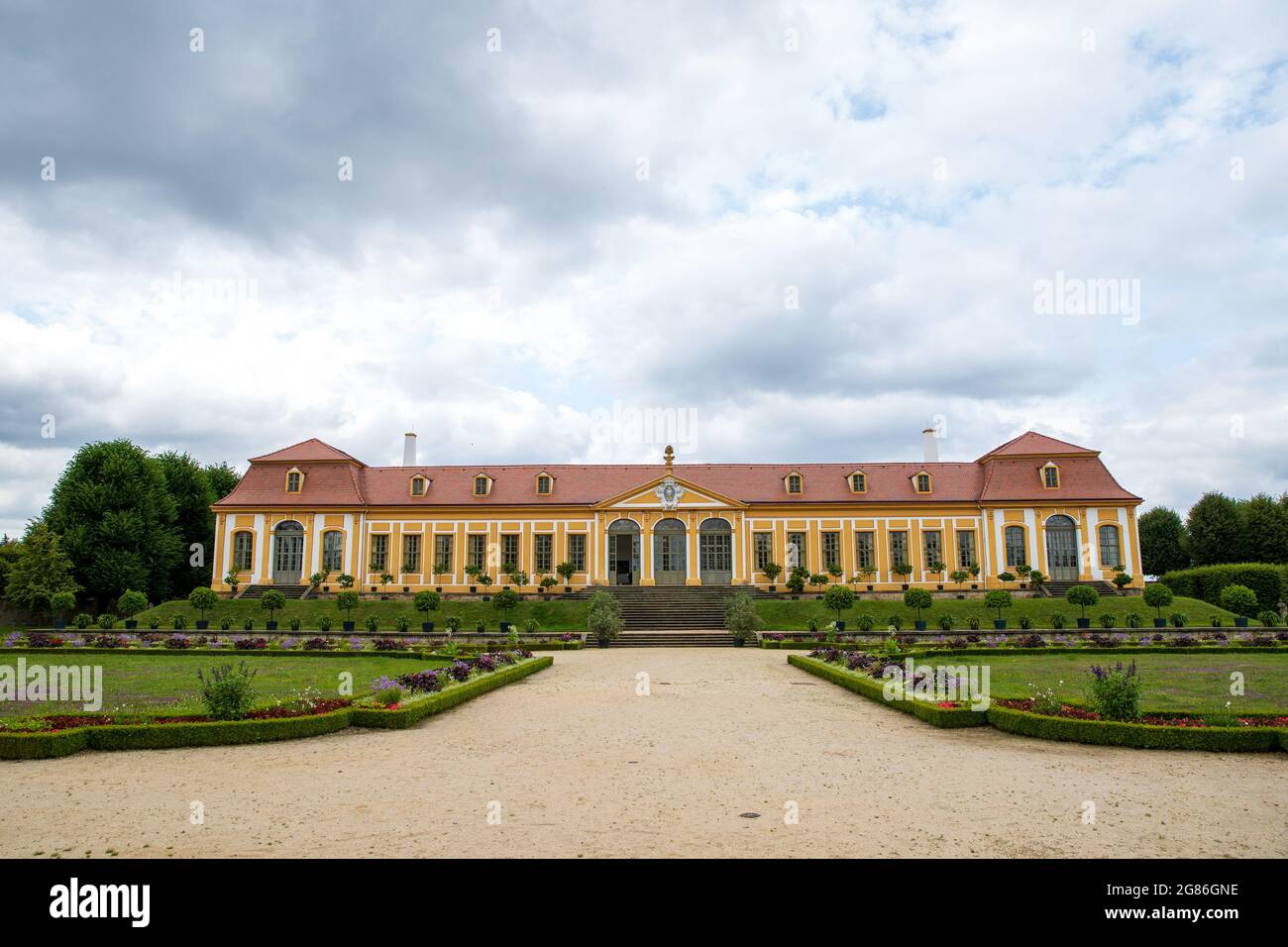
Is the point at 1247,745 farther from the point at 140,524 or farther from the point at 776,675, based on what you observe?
the point at 140,524

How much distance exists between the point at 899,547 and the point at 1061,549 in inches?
283

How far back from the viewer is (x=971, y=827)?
6320 mm

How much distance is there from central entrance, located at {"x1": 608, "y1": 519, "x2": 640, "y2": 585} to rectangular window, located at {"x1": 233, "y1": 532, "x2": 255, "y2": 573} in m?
17.2

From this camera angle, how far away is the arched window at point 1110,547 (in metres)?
38.1

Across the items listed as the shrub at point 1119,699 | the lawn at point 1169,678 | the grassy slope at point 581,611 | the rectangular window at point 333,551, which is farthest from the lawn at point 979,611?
the shrub at point 1119,699

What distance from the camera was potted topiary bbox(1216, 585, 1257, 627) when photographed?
2833 cm

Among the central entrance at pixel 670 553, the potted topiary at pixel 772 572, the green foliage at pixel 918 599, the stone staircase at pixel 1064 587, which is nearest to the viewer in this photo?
the green foliage at pixel 918 599

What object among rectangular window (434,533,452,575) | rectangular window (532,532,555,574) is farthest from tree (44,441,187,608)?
rectangular window (532,532,555,574)

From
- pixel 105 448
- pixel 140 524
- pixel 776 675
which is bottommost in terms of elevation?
pixel 776 675

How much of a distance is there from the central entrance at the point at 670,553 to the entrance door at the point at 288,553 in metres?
17.0

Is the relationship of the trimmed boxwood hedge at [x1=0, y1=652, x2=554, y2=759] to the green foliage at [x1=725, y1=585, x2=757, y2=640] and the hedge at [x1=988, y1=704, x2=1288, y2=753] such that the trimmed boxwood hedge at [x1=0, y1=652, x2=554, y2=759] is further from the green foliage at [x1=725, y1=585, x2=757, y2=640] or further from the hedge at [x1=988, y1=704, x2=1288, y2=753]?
the green foliage at [x1=725, y1=585, x2=757, y2=640]

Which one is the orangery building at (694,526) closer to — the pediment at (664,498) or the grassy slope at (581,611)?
the pediment at (664,498)

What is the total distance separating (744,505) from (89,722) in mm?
31792
